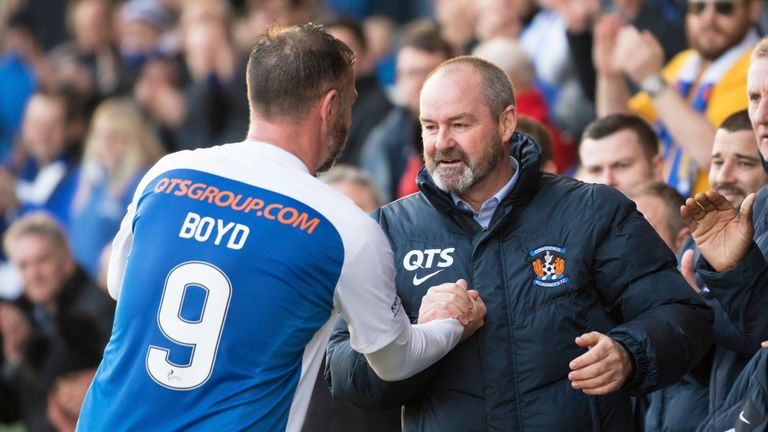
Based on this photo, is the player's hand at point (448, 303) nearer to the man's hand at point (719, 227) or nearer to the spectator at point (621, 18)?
the man's hand at point (719, 227)

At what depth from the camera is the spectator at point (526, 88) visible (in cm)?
767

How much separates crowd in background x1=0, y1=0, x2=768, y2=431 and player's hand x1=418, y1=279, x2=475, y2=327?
3.81 ft

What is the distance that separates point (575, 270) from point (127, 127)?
6.63 metres

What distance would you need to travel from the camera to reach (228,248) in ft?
13.5

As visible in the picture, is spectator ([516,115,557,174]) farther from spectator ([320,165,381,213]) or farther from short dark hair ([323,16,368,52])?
short dark hair ([323,16,368,52])

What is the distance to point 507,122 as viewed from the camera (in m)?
5.02

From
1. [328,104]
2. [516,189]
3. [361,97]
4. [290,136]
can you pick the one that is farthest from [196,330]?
[361,97]

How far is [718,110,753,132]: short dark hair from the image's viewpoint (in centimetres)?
579

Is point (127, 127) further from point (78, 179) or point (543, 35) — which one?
point (543, 35)

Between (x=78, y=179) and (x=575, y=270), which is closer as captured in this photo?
(x=575, y=270)

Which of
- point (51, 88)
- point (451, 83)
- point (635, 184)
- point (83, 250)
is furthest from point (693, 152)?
point (51, 88)

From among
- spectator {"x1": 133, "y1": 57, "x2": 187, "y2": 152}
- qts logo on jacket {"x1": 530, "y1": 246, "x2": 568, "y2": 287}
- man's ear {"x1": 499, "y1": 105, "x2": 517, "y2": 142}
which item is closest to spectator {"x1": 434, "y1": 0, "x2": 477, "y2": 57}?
spectator {"x1": 133, "y1": 57, "x2": 187, "y2": 152}

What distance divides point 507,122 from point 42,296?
17.2 ft

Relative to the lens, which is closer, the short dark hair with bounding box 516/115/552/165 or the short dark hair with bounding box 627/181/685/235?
the short dark hair with bounding box 627/181/685/235
